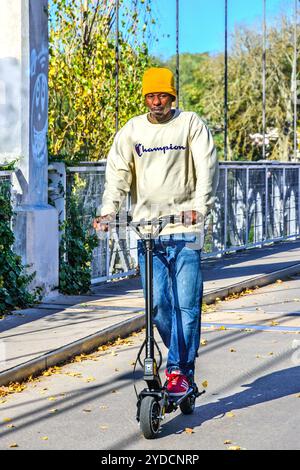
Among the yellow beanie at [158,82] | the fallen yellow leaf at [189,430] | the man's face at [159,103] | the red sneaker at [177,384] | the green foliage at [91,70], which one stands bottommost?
the fallen yellow leaf at [189,430]

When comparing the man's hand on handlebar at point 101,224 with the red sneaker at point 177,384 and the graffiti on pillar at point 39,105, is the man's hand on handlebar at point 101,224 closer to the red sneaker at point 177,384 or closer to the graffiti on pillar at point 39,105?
the red sneaker at point 177,384

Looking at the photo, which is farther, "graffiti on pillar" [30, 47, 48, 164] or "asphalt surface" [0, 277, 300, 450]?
"graffiti on pillar" [30, 47, 48, 164]

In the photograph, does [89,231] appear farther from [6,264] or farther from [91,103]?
[91,103]

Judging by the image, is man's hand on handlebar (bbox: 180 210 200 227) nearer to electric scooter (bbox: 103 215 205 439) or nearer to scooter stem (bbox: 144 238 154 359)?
electric scooter (bbox: 103 215 205 439)

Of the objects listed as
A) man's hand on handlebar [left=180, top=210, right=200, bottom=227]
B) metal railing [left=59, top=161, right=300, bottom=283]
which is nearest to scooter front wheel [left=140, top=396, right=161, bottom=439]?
man's hand on handlebar [left=180, top=210, right=200, bottom=227]

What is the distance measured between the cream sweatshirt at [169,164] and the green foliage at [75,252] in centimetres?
531

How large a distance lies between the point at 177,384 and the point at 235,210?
11599 mm

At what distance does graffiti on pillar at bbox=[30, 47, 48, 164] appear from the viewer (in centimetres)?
1087

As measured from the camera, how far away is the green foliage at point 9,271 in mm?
10219

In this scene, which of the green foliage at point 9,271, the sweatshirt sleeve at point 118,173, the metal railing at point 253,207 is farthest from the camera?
the metal railing at point 253,207

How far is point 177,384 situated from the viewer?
6.16 m

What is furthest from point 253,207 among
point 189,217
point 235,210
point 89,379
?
point 189,217

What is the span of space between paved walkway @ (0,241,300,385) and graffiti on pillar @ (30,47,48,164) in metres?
1.57

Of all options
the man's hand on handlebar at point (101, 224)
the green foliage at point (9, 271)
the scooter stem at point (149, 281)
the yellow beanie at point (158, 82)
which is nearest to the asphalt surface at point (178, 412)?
the scooter stem at point (149, 281)
